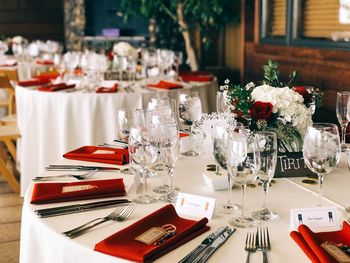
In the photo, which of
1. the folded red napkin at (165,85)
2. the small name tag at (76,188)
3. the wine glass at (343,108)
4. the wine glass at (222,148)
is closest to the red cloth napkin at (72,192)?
the small name tag at (76,188)

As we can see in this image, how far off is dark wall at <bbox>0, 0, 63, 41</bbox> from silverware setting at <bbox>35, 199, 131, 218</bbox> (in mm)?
9675

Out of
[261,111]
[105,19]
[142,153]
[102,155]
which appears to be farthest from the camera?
[105,19]

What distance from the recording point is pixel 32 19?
10.9 metres

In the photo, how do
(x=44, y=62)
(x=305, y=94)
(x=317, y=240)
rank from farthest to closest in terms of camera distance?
(x=44, y=62), (x=305, y=94), (x=317, y=240)

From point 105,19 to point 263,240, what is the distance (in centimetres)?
1020

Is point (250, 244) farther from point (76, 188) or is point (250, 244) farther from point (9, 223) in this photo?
point (9, 223)

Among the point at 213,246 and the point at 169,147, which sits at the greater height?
→ the point at 169,147

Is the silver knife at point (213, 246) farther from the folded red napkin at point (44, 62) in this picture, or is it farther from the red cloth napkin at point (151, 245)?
the folded red napkin at point (44, 62)

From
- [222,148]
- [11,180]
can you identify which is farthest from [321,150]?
[11,180]

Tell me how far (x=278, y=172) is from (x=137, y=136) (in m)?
0.54

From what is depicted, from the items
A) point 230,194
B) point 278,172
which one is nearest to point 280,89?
point 278,172

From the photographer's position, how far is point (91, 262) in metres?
1.32

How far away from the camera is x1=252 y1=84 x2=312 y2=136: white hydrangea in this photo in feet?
6.02

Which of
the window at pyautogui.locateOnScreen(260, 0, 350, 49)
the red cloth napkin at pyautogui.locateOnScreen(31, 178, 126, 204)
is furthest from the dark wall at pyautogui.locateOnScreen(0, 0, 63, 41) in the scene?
the red cloth napkin at pyautogui.locateOnScreen(31, 178, 126, 204)
